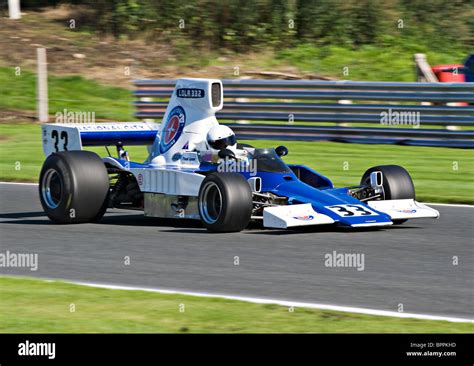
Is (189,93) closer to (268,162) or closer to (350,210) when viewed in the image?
(268,162)

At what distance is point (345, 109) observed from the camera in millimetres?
19594

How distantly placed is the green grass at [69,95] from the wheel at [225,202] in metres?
11.4

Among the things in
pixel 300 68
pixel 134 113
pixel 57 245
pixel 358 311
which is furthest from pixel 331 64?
pixel 358 311

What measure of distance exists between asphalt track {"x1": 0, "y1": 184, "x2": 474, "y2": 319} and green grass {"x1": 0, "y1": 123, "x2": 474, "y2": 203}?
211 centimetres

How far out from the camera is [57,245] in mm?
11172

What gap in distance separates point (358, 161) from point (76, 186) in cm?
636

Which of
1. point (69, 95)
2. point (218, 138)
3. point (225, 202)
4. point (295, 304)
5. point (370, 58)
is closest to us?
point (295, 304)

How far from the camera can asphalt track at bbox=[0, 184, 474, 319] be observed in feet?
28.4

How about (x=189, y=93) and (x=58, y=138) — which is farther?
→ (x=58, y=138)

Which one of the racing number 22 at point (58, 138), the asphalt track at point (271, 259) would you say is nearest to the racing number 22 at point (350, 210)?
the asphalt track at point (271, 259)

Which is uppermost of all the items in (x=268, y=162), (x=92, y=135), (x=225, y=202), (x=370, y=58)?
(x=370, y=58)

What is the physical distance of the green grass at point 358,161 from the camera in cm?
1534

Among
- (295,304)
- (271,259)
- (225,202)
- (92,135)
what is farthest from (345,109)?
(295,304)
